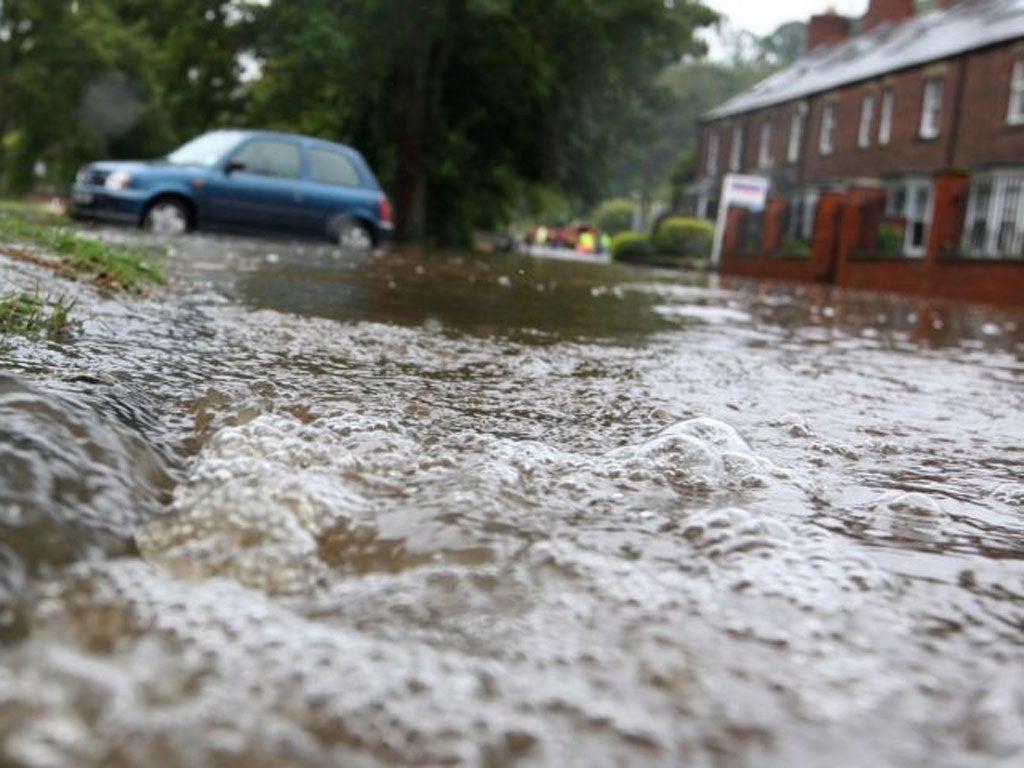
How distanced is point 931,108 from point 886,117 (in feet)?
6.65

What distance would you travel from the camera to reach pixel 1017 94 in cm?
2397

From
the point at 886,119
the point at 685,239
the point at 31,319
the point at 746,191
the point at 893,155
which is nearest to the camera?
the point at 31,319

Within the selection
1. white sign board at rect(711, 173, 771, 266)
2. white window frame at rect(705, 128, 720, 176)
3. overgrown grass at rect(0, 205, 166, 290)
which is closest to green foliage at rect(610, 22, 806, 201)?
white window frame at rect(705, 128, 720, 176)

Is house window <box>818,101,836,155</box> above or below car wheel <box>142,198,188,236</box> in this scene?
above

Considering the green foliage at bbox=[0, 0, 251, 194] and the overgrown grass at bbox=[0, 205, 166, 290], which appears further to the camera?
the green foliage at bbox=[0, 0, 251, 194]

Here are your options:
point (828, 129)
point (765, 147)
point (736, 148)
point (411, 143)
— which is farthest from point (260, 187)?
point (736, 148)

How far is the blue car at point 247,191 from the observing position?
12.4 meters

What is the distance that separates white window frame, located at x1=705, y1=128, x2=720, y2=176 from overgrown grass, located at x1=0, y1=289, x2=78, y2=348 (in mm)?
40257

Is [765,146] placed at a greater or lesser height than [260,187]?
greater

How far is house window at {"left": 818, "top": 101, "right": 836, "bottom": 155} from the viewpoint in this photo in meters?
32.8

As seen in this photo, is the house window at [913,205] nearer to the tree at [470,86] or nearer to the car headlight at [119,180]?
the tree at [470,86]

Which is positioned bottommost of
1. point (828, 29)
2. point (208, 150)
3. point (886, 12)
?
point (208, 150)

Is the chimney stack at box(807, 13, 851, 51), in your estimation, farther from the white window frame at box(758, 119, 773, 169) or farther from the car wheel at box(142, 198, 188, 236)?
the car wheel at box(142, 198, 188, 236)

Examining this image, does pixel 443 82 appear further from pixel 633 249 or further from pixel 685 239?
pixel 633 249
